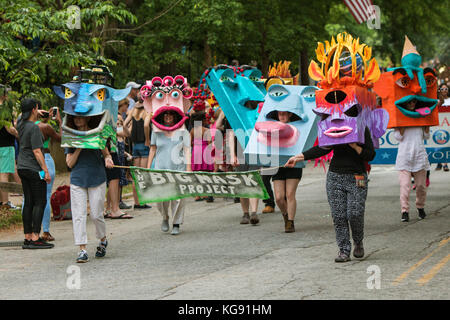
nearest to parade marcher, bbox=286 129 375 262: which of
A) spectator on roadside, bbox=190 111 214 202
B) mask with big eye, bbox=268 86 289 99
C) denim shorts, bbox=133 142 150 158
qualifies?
mask with big eye, bbox=268 86 289 99

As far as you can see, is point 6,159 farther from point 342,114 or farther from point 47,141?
point 342,114

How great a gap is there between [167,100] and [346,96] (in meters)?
3.43

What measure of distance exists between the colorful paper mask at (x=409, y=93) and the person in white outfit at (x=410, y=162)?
0.21m

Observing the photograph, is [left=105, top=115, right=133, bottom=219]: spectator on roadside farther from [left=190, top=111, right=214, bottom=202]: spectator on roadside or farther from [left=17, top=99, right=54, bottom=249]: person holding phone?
[left=17, top=99, right=54, bottom=249]: person holding phone

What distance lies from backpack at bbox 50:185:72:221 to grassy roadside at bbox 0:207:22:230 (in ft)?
2.00

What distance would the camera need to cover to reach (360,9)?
2111 cm

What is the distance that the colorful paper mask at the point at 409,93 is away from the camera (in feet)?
37.9

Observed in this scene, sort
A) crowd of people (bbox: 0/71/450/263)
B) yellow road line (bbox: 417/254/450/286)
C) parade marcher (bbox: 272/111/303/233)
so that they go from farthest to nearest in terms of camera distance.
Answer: parade marcher (bbox: 272/111/303/233)
crowd of people (bbox: 0/71/450/263)
yellow road line (bbox: 417/254/450/286)

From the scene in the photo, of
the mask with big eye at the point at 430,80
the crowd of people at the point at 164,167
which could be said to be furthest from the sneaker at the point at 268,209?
the mask with big eye at the point at 430,80

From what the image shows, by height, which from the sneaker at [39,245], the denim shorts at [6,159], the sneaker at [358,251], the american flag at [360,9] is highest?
the american flag at [360,9]

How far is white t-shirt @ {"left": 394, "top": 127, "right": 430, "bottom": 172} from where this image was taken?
38.4 ft

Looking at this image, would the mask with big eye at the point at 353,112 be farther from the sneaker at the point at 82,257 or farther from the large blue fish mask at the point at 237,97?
the sneaker at the point at 82,257

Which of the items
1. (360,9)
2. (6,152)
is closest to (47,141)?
(6,152)
